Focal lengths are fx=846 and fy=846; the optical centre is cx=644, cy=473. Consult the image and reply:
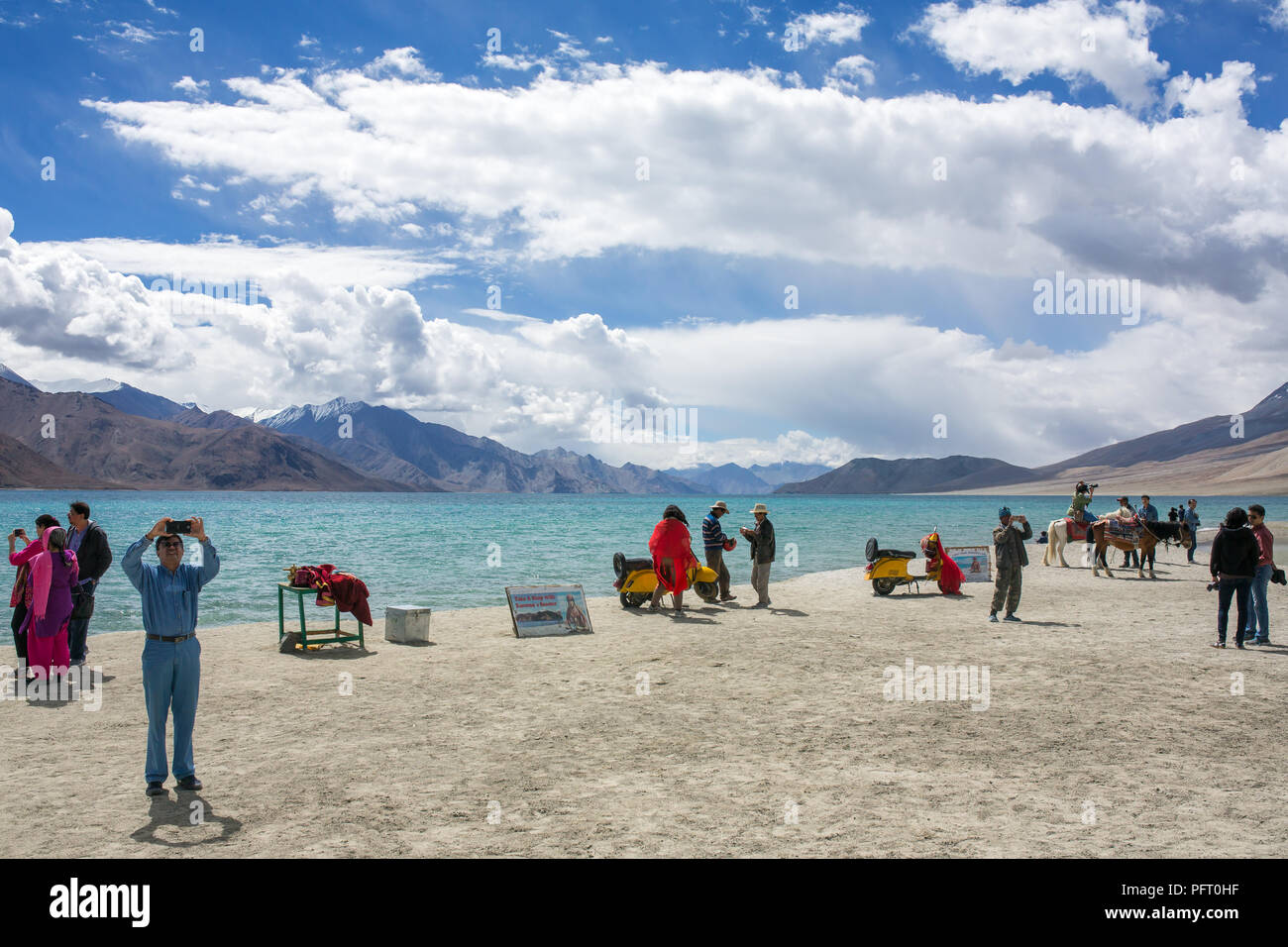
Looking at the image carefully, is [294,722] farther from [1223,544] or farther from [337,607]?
[1223,544]

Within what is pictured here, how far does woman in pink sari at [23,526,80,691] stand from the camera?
9.80 m

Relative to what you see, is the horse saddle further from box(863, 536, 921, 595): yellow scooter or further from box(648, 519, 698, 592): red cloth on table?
box(648, 519, 698, 592): red cloth on table

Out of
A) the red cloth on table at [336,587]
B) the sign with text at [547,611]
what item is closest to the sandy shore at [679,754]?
the sign with text at [547,611]

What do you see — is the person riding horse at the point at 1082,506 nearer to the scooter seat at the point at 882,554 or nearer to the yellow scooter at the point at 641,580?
the scooter seat at the point at 882,554

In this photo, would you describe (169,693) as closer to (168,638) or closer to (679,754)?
(168,638)

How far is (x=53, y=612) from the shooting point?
9.92 m

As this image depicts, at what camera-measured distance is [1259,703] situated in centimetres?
912

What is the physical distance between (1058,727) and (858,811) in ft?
11.1

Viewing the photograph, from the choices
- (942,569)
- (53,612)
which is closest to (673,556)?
(942,569)

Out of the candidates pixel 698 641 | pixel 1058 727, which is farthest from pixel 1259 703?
pixel 698 641

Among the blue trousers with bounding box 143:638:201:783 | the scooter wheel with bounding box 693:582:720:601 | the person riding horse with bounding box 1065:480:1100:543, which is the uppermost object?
the person riding horse with bounding box 1065:480:1100:543

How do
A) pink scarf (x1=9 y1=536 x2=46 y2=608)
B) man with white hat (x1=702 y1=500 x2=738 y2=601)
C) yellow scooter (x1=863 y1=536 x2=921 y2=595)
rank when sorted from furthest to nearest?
1. yellow scooter (x1=863 y1=536 x2=921 y2=595)
2. man with white hat (x1=702 y1=500 x2=738 y2=601)
3. pink scarf (x1=9 y1=536 x2=46 y2=608)

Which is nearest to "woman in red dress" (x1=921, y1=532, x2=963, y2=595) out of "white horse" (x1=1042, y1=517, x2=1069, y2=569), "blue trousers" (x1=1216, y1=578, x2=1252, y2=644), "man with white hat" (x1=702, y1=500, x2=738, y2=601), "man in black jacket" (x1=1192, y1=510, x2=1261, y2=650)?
"man with white hat" (x1=702, y1=500, x2=738, y2=601)

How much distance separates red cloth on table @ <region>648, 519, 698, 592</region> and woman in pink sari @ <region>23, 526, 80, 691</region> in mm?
9276
